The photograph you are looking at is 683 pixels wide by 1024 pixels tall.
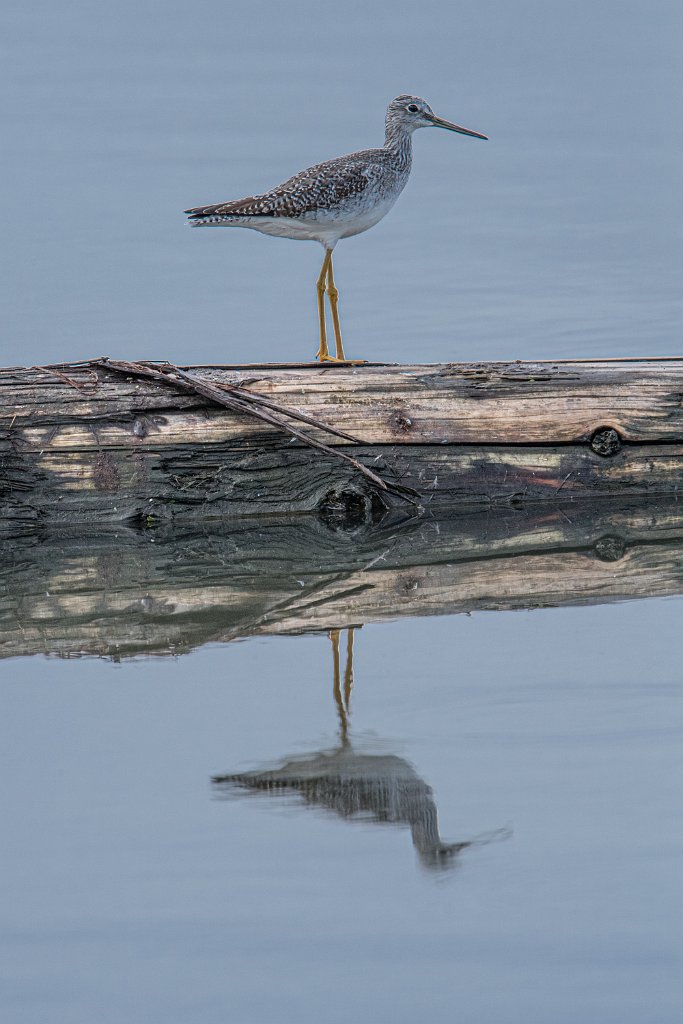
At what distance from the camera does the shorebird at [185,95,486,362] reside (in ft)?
25.6

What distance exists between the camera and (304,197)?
25.5 feet

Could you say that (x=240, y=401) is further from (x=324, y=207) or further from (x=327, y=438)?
(x=324, y=207)

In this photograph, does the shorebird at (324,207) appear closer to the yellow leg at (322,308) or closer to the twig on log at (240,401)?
the yellow leg at (322,308)

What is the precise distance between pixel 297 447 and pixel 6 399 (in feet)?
5.02

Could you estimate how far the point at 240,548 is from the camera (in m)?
6.93

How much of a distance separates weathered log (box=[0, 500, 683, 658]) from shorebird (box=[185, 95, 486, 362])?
131 centimetres

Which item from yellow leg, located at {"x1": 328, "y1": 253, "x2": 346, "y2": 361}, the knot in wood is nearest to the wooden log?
the knot in wood

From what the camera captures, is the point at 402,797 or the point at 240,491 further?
the point at 240,491

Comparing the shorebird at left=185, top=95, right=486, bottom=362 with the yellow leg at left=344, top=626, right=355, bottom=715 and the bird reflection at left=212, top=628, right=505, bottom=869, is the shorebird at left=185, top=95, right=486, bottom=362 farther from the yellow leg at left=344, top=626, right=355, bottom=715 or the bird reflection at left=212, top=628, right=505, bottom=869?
the bird reflection at left=212, top=628, right=505, bottom=869

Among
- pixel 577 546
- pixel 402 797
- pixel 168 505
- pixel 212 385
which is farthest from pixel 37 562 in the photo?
pixel 402 797

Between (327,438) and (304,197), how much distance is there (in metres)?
1.64

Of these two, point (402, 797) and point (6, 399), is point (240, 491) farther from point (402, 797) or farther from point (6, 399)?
point (402, 797)

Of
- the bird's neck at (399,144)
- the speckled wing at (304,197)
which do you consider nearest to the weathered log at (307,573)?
the speckled wing at (304,197)

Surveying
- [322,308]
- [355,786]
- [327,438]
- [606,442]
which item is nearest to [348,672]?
[355,786]
